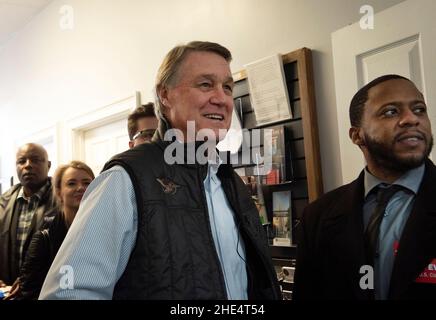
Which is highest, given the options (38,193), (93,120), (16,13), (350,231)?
(16,13)

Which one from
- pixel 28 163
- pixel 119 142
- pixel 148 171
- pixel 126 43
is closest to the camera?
pixel 148 171

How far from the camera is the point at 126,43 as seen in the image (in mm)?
2893

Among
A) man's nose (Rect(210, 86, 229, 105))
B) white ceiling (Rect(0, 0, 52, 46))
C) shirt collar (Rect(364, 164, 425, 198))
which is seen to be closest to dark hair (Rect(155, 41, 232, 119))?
man's nose (Rect(210, 86, 229, 105))

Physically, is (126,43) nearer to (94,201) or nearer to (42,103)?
(42,103)

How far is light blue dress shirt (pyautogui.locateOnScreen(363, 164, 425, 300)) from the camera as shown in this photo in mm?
1116

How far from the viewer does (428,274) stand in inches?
41.1

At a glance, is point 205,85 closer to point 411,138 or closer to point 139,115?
point 411,138

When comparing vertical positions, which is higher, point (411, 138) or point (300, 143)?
point (300, 143)

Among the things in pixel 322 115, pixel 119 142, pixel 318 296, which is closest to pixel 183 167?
pixel 318 296

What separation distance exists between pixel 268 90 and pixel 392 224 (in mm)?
955

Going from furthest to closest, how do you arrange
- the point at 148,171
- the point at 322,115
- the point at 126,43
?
the point at 126,43 < the point at 322,115 < the point at 148,171

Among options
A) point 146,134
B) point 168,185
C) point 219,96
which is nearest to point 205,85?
point 219,96

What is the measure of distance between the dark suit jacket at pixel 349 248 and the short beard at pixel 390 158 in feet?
0.13

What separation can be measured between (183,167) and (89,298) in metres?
0.36
